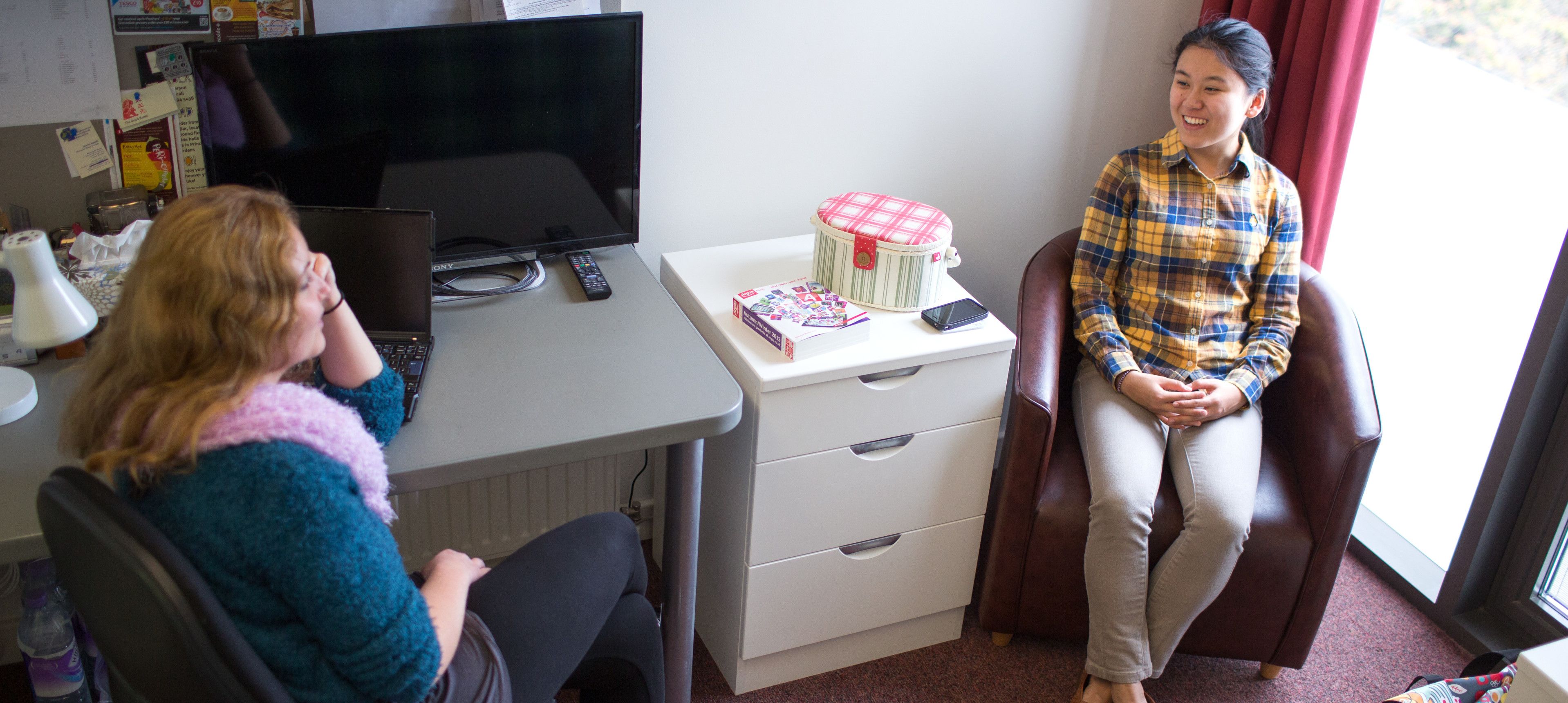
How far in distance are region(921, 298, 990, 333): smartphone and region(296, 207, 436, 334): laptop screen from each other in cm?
Result: 80

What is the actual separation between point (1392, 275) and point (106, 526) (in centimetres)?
231

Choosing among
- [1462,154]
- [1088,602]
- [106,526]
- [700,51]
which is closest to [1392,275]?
[1462,154]

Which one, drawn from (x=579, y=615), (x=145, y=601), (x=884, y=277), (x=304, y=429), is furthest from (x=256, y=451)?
(x=884, y=277)

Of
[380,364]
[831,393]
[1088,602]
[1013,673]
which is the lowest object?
[1013,673]

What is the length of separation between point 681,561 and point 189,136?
1.01 meters

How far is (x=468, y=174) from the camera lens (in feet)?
5.57

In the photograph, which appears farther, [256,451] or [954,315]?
[954,315]

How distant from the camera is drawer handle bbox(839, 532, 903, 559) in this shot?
1.87m

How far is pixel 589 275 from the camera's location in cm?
178

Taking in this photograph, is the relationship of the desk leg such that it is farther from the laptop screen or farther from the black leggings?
the laptop screen

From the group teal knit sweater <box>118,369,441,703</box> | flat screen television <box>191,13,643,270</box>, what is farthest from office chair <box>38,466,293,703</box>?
flat screen television <box>191,13,643,270</box>

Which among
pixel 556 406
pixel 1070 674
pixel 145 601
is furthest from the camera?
pixel 1070 674

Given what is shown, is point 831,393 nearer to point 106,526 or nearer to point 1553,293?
point 106,526

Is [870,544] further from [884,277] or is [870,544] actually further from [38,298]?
[38,298]
